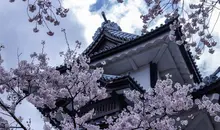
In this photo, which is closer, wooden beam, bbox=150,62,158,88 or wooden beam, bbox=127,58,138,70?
wooden beam, bbox=150,62,158,88

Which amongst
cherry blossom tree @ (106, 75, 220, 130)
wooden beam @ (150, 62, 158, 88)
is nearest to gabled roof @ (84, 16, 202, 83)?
wooden beam @ (150, 62, 158, 88)

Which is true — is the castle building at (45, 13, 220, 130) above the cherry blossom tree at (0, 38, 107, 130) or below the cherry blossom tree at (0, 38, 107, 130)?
above

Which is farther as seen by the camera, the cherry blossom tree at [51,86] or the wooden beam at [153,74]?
the wooden beam at [153,74]

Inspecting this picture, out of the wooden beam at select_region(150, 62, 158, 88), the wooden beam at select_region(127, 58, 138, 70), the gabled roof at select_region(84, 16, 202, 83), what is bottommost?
the wooden beam at select_region(150, 62, 158, 88)

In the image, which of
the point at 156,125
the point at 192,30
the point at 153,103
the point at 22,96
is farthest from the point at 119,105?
the point at 192,30

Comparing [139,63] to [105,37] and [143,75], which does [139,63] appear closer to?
[143,75]

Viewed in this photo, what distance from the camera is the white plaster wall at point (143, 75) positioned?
1106 centimetres

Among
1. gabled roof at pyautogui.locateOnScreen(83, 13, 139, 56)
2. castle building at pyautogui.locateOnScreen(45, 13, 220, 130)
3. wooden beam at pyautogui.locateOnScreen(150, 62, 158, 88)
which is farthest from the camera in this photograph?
gabled roof at pyautogui.locateOnScreen(83, 13, 139, 56)

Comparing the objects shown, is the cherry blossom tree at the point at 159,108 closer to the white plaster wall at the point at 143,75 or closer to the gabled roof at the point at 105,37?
the white plaster wall at the point at 143,75

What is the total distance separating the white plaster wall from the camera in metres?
11.1

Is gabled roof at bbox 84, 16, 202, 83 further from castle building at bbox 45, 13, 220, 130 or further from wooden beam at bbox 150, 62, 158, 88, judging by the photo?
wooden beam at bbox 150, 62, 158, 88

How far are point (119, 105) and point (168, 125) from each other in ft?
9.51

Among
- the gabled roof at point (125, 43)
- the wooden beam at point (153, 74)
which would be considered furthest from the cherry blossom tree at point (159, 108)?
the wooden beam at point (153, 74)

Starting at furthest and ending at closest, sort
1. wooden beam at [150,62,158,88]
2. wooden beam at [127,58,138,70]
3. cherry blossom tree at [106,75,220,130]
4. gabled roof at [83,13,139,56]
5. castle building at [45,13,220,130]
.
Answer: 1. gabled roof at [83,13,139,56]
2. wooden beam at [127,58,138,70]
3. wooden beam at [150,62,158,88]
4. castle building at [45,13,220,130]
5. cherry blossom tree at [106,75,220,130]
